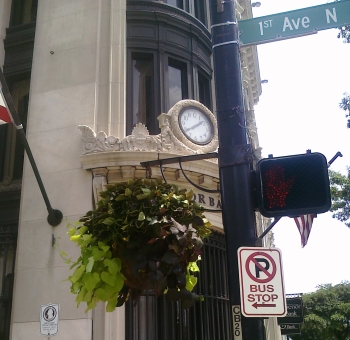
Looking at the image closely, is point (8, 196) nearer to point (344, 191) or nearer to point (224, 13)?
point (224, 13)

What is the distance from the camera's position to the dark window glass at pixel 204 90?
15375 mm

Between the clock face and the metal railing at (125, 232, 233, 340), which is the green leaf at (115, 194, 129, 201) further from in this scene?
the clock face

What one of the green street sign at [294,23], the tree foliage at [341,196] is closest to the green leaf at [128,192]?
the green street sign at [294,23]

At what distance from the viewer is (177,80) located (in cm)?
1454

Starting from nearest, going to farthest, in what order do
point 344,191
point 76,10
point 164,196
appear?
point 164,196
point 76,10
point 344,191

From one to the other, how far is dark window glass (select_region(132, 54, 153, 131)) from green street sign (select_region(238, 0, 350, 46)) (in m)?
7.51

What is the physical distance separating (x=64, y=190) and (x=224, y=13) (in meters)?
7.58

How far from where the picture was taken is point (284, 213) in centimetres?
463

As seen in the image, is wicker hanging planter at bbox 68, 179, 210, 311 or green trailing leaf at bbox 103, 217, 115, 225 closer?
wicker hanging planter at bbox 68, 179, 210, 311

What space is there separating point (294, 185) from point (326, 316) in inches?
2637

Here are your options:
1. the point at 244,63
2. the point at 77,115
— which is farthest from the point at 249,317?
the point at 244,63

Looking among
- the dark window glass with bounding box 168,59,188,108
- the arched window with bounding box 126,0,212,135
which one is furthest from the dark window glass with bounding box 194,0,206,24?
the dark window glass with bounding box 168,59,188,108

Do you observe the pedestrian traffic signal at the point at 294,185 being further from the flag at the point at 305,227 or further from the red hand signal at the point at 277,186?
the flag at the point at 305,227

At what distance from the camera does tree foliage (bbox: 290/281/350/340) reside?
62.6m
